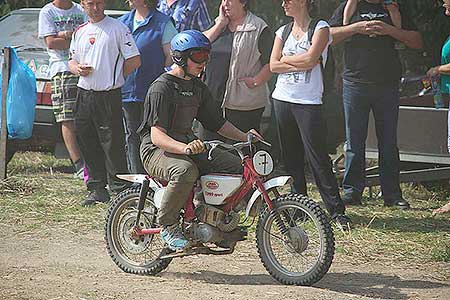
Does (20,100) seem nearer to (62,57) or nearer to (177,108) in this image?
(62,57)

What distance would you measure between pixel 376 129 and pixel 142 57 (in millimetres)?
2243

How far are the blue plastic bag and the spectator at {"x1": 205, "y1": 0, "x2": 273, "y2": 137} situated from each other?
8.41 ft

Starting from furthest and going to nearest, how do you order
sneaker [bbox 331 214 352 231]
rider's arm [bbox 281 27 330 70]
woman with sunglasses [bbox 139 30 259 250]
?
1. sneaker [bbox 331 214 352 231]
2. rider's arm [bbox 281 27 330 70]
3. woman with sunglasses [bbox 139 30 259 250]

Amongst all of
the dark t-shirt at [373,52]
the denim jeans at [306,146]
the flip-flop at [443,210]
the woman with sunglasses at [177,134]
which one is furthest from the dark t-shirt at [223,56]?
the flip-flop at [443,210]

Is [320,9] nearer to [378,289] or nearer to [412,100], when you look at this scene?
[412,100]

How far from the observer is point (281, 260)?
710 centimetres

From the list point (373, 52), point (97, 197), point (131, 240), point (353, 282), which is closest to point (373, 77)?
point (373, 52)

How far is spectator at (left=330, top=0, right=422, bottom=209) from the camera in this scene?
31.4ft

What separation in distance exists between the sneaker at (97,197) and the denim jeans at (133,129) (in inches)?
14.8

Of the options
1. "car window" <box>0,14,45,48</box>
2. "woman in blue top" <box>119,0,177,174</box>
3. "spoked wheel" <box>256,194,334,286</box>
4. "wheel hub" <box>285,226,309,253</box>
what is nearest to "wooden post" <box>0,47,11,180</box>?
"car window" <box>0,14,45,48</box>

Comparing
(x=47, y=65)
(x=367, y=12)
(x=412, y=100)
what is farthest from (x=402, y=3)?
(x=47, y=65)

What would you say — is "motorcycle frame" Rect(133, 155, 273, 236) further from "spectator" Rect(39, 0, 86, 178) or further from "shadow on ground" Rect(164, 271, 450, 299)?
"spectator" Rect(39, 0, 86, 178)

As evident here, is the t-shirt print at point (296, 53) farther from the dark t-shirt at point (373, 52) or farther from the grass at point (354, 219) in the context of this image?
the grass at point (354, 219)

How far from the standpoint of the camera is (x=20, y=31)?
12586mm
